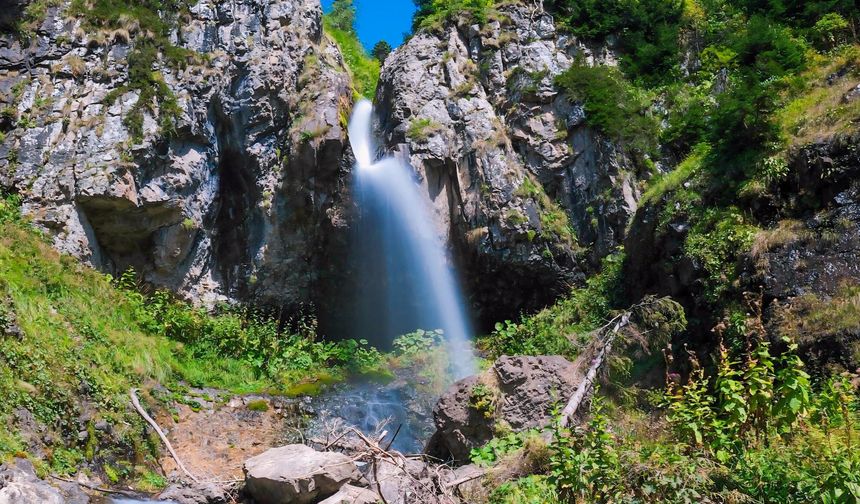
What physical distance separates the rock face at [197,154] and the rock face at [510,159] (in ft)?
9.06

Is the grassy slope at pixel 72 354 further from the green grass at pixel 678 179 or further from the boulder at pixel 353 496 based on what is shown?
the green grass at pixel 678 179

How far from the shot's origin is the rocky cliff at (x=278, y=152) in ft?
46.7

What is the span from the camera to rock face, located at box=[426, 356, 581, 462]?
8.54 m

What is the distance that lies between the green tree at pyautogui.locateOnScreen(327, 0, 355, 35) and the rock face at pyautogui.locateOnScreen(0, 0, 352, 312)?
18.3m

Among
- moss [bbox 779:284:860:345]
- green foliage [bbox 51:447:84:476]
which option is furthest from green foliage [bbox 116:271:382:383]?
moss [bbox 779:284:860:345]

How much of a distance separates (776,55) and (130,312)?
1512 cm

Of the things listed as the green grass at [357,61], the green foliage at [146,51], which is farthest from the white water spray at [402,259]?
the green grass at [357,61]

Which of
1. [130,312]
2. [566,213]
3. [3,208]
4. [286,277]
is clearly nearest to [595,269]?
[566,213]

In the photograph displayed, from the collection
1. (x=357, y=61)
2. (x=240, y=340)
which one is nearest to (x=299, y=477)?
(x=240, y=340)

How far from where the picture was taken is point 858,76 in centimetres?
1128

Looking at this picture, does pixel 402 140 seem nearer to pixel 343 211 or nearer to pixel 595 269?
pixel 343 211

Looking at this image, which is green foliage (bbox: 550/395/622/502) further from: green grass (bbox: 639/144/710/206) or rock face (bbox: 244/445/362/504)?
green grass (bbox: 639/144/710/206)

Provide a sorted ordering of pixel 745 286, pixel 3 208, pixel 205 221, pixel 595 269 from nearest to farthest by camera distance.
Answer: pixel 745 286, pixel 3 208, pixel 205 221, pixel 595 269

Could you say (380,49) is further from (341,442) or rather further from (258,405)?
(341,442)
